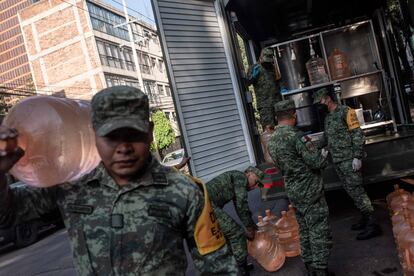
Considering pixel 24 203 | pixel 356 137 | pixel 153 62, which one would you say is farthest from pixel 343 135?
pixel 153 62

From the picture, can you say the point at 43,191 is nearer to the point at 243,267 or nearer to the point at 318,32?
the point at 243,267

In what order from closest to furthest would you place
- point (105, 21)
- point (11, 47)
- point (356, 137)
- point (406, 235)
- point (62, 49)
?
point (406, 235), point (356, 137), point (62, 49), point (105, 21), point (11, 47)

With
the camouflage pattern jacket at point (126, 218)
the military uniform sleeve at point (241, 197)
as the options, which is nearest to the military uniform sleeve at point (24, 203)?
the camouflage pattern jacket at point (126, 218)

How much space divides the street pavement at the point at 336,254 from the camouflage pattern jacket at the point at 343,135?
0.96 metres

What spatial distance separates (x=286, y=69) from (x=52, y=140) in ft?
19.5

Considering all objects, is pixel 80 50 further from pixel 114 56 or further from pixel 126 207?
pixel 126 207

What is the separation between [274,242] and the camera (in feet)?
15.2

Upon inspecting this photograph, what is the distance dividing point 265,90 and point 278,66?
103 centimetres

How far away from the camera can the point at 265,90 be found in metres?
6.23

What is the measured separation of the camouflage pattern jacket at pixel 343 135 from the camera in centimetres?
498

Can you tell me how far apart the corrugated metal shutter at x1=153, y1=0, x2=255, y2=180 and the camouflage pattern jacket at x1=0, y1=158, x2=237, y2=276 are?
3.20 metres

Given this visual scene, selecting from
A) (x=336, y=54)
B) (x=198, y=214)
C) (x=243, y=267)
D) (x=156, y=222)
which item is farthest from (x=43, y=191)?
(x=336, y=54)

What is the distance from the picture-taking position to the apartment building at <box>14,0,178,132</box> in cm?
4447

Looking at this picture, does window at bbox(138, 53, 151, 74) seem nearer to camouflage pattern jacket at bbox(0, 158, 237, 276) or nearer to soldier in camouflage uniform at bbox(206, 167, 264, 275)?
soldier in camouflage uniform at bbox(206, 167, 264, 275)
